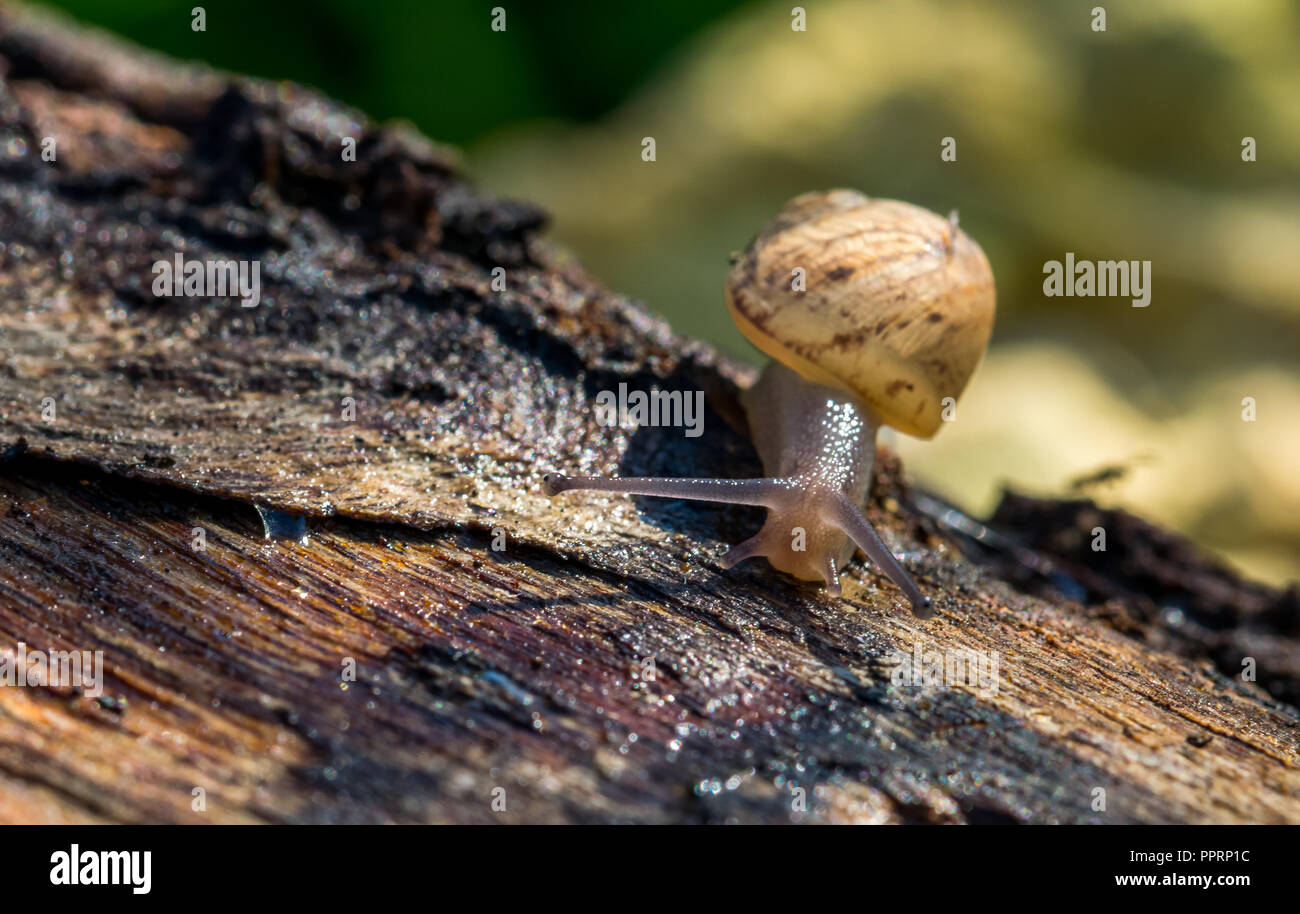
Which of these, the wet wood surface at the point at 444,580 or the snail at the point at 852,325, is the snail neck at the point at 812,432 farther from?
the wet wood surface at the point at 444,580

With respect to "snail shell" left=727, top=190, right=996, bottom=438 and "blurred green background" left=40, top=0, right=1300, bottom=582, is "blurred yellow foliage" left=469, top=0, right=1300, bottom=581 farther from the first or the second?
"snail shell" left=727, top=190, right=996, bottom=438

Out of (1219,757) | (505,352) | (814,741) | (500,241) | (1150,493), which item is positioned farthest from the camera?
(1150,493)

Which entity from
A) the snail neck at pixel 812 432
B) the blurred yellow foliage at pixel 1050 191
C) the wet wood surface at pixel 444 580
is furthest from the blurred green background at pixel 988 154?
the snail neck at pixel 812 432

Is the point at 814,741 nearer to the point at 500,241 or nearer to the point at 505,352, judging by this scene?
the point at 505,352

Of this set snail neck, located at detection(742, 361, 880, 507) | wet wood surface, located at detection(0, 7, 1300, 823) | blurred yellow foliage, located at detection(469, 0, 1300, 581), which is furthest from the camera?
blurred yellow foliage, located at detection(469, 0, 1300, 581)

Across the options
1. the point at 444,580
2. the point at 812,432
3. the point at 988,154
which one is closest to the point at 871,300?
the point at 812,432

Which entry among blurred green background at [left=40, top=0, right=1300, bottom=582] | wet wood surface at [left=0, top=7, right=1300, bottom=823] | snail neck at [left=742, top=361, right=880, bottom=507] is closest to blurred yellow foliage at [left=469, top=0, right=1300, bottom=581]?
blurred green background at [left=40, top=0, right=1300, bottom=582]
